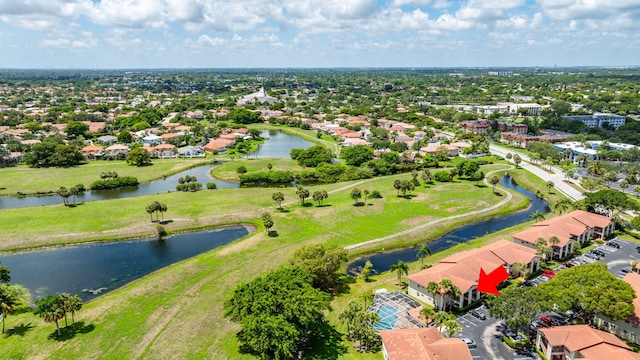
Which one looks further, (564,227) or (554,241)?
(564,227)

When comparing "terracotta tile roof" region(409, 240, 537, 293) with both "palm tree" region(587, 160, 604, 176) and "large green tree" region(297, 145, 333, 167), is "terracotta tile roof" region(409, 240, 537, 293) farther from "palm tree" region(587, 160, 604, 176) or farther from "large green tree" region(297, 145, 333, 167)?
"large green tree" region(297, 145, 333, 167)

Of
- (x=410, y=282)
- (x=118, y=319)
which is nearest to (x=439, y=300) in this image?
(x=410, y=282)

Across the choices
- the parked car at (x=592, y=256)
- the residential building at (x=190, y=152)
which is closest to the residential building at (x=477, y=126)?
the residential building at (x=190, y=152)

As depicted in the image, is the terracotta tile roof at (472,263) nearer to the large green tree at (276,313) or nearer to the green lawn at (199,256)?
the green lawn at (199,256)

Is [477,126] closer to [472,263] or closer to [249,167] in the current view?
[249,167]

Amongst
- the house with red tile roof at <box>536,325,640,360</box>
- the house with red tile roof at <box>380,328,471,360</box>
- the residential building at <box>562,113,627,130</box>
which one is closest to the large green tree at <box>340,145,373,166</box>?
the house with red tile roof at <box>536,325,640,360</box>

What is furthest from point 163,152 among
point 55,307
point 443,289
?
point 443,289
